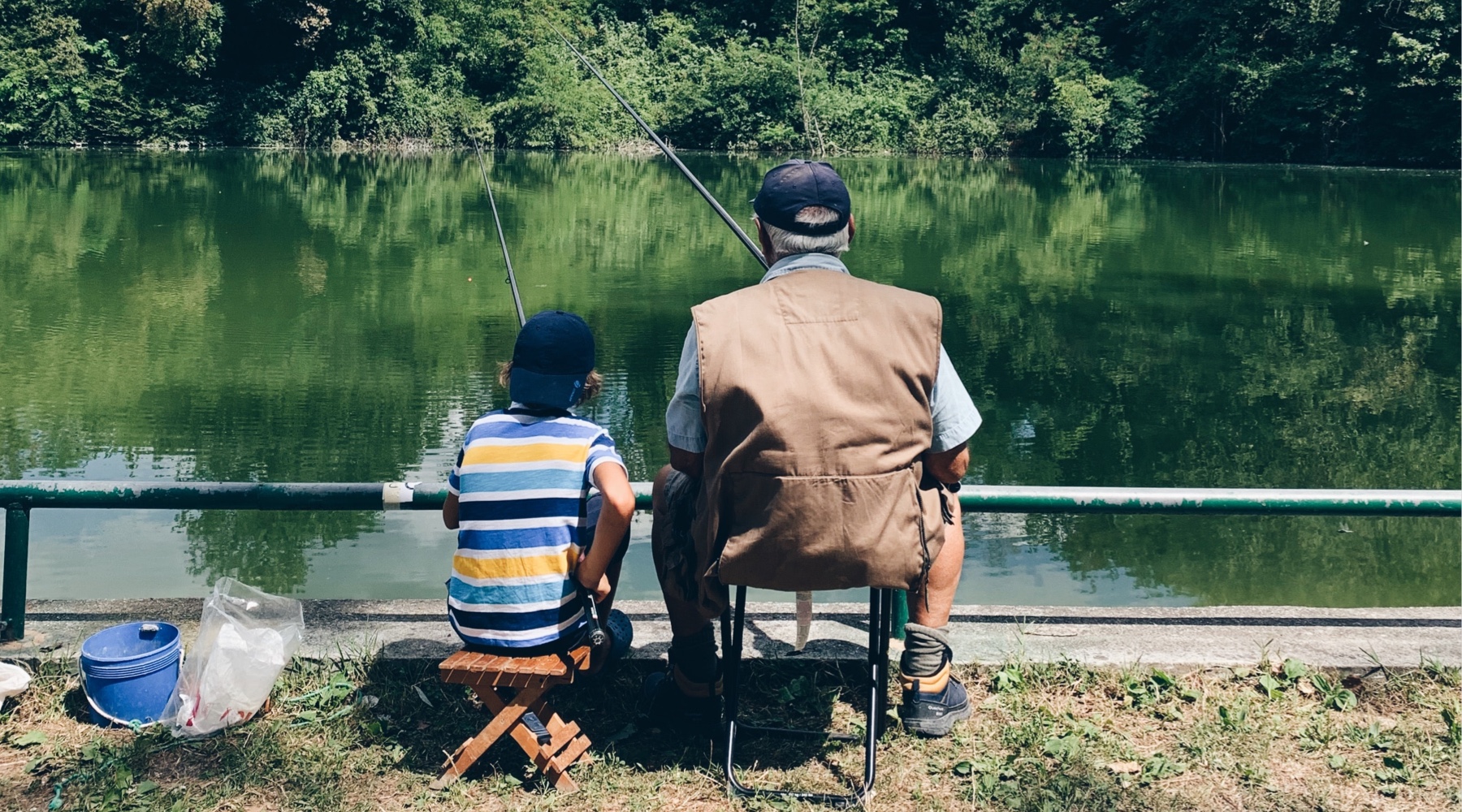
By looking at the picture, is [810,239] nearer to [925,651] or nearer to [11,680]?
[925,651]

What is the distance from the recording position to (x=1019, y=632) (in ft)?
10.9

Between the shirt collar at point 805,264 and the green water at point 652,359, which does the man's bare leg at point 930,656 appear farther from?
the green water at point 652,359

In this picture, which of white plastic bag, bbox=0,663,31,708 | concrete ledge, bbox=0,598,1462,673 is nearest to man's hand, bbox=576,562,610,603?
concrete ledge, bbox=0,598,1462,673

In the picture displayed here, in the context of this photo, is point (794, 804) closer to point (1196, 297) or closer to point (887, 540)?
point (887, 540)

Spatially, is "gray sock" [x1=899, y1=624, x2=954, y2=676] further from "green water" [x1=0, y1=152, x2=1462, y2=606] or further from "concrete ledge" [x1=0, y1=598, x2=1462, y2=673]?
"green water" [x1=0, y1=152, x2=1462, y2=606]

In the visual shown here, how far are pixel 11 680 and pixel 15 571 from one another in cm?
30

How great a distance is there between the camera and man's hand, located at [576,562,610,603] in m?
2.56

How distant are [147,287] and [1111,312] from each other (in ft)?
29.8

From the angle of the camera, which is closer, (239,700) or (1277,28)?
(239,700)

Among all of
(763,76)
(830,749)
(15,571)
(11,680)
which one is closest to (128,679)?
(11,680)

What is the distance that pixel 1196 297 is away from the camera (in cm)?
1339

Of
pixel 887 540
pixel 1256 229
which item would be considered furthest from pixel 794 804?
pixel 1256 229

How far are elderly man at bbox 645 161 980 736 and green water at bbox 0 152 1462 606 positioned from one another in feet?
9.44

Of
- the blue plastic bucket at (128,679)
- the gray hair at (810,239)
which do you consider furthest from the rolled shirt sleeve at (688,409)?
the blue plastic bucket at (128,679)
